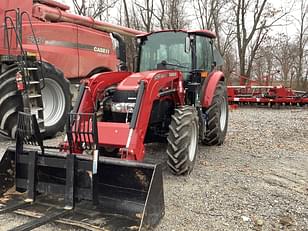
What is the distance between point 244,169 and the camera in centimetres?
593

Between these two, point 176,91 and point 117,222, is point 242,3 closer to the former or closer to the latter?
point 176,91

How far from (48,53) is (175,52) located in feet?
11.3

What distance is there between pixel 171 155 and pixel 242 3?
79.7 ft

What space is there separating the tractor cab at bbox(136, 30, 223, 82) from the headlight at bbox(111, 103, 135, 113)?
153 cm

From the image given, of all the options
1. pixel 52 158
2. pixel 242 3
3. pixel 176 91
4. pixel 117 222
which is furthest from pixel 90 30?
pixel 242 3

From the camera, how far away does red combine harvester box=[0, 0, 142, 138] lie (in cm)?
718

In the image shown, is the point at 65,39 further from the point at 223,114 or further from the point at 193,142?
the point at 193,142

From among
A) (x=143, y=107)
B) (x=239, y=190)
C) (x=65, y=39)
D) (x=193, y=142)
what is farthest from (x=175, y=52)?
(x=65, y=39)

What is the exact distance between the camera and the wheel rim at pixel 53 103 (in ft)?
27.0

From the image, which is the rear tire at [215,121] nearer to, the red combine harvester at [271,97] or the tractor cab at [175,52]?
the tractor cab at [175,52]

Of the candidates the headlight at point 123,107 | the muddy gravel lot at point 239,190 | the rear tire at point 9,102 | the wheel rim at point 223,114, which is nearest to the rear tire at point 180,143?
the muddy gravel lot at point 239,190

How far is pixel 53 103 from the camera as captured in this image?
27.6 ft

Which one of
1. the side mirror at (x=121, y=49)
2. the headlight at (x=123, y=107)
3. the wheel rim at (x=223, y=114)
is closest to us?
the headlight at (x=123, y=107)

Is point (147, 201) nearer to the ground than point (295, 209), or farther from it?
farther from it
